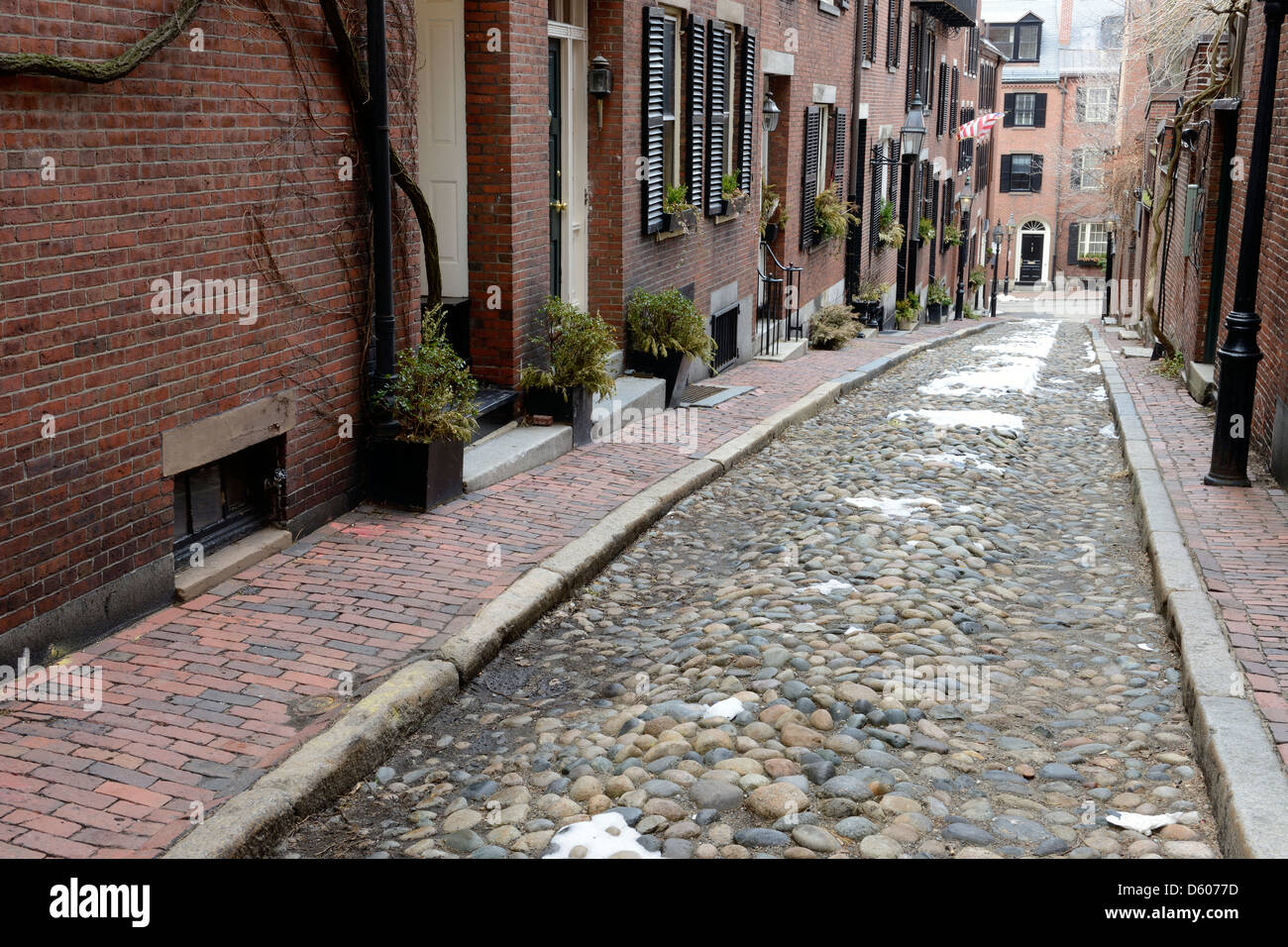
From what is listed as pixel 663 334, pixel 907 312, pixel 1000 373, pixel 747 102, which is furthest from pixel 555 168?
pixel 907 312

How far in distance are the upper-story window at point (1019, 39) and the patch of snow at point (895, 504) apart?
46.0 metres

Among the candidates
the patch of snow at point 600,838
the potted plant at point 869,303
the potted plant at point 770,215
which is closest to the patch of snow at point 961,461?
the patch of snow at point 600,838

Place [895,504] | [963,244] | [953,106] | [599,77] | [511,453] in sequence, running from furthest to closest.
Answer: [963,244] < [953,106] < [599,77] < [511,453] < [895,504]

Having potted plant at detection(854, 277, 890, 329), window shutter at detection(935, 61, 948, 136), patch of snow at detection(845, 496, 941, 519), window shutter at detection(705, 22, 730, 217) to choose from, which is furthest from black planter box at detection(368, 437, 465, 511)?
window shutter at detection(935, 61, 948, 136)

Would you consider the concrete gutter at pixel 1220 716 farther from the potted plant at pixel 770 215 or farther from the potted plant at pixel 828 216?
the potted plant at pixel 828 216

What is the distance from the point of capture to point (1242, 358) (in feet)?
26.6

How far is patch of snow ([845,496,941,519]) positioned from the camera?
25.6ft

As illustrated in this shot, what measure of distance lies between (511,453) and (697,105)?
215 inches

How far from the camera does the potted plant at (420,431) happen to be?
7211 mm

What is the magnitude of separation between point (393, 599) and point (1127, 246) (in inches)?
1077

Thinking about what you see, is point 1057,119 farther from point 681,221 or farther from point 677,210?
point 677,210
